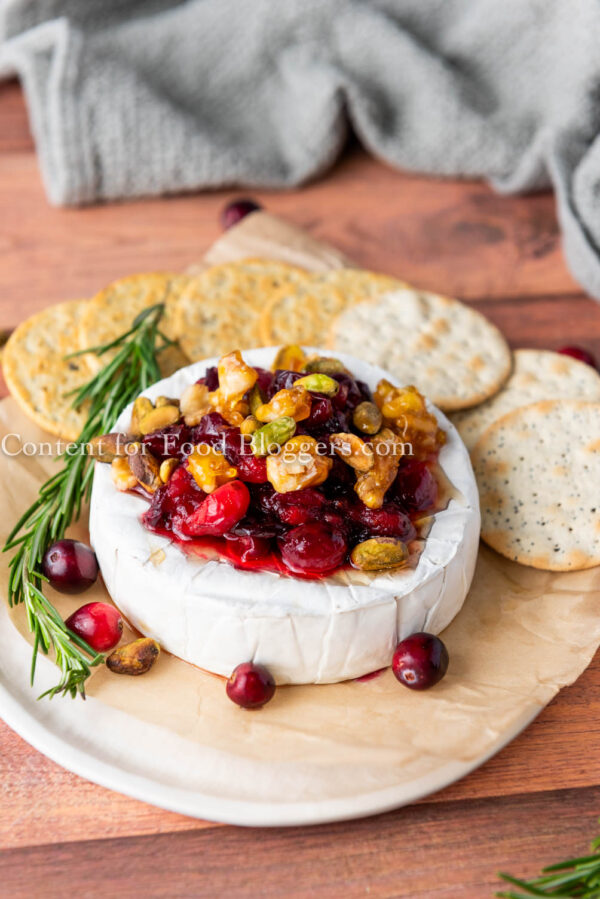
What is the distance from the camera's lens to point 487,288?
359 centimetres

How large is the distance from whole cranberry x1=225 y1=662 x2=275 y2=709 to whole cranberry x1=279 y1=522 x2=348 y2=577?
0.81 ft

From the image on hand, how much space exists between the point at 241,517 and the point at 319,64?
2.47 m

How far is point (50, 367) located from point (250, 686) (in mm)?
1371

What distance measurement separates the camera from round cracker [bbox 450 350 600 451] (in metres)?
2.90

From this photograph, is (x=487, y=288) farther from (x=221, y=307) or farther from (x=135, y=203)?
(x=135, y=203)

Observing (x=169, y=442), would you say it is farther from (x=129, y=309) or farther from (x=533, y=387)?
(x=533, y=387)

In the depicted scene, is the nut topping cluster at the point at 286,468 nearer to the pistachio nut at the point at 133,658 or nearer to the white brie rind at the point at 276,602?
the white brie rind at the point at 276,602

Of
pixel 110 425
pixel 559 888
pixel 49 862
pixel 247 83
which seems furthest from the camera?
pixel 247 83

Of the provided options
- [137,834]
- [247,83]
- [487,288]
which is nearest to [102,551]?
[137,834]

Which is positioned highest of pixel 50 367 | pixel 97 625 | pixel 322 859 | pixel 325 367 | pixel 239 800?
pixel 325 367

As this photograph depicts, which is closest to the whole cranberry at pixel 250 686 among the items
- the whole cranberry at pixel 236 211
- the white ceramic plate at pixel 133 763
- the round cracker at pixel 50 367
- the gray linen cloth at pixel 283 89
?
the white ceramic plate at pixel 133 763

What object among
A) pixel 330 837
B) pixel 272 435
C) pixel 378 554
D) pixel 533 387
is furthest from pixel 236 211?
pixel 330 837

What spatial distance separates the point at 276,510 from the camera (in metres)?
2.18

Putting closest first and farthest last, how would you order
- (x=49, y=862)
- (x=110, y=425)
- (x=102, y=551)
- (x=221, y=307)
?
1. (x=49, y=862)
2. (x=102, y=551)
3. (x=110, y=425)
4. (x=221, y=307)
